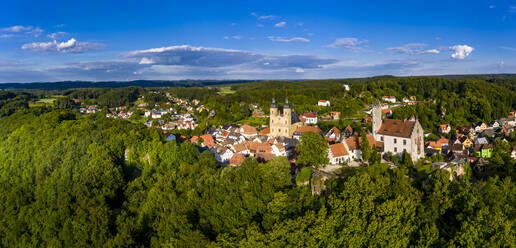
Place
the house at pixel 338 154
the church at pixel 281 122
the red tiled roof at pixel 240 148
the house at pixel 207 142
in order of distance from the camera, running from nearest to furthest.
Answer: the house at pixel 338 154 < the red tiled roof at pixel 240 148 < the house at pixel 207 142 < the church at pixel 281 122

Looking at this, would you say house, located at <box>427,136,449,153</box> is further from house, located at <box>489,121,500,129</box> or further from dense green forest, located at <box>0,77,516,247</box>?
house, located at <box>489,121,500,129</box>

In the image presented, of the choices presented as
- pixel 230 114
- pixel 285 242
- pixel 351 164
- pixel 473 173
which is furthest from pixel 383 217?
pixel 230 114

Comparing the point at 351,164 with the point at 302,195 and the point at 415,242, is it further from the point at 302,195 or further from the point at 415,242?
the point at 415,242

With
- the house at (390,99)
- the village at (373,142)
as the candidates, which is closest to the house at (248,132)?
the village at (373,142)

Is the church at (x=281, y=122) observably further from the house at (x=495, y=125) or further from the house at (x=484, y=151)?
the house at (x=495, y=125)

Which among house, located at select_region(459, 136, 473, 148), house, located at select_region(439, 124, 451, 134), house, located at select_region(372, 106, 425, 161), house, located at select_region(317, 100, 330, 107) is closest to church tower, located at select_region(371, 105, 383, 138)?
house, located at select_region(372, 106, 425, 161)

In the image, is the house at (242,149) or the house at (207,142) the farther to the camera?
the house at (207,142)

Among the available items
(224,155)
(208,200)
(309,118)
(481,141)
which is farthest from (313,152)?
(309,118)
